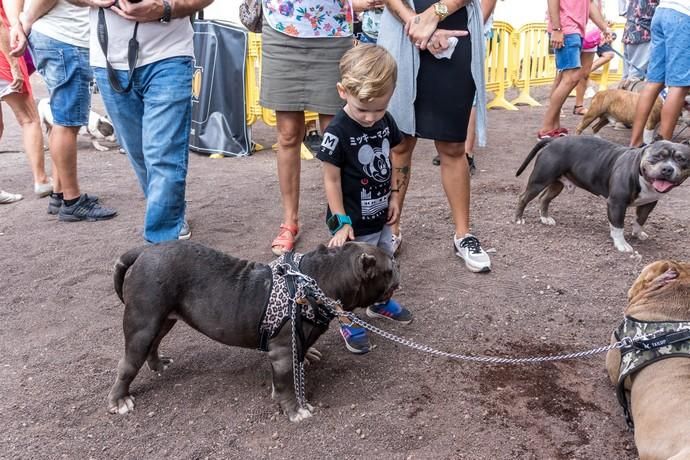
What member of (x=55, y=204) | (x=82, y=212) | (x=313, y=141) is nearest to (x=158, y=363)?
(x=82, y=212)

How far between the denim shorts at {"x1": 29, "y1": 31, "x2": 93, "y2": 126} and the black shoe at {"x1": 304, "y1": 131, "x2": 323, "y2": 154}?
10.6 ft

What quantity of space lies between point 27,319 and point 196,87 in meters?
4.73

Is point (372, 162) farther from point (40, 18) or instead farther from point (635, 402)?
point (40, 18)

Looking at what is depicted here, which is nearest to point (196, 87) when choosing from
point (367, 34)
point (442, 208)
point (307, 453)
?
point (367, 34)

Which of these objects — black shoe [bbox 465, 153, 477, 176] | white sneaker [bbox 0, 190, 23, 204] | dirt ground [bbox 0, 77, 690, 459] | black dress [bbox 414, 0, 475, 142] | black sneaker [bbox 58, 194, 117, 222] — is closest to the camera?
dirt ground [bbox 0, 77, 690, 459]

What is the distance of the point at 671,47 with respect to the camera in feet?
19.2

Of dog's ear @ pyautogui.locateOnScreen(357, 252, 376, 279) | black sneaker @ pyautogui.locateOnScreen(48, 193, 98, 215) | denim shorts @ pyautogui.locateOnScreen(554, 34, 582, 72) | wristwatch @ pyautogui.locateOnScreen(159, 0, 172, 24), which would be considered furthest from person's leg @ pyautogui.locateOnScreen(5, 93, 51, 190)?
denim shorts @ pyautogui.locateOnScreen(554, 34, 582, 72)

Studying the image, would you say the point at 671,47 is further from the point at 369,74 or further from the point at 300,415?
the point at 300,415

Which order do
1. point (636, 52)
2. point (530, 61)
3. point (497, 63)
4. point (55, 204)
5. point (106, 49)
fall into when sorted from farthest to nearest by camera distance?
point (530, 61), point (497, 63), point (636, 52), point (55, 204), point (106, 49)

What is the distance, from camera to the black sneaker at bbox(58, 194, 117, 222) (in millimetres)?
5438

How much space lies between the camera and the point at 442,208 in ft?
18.5

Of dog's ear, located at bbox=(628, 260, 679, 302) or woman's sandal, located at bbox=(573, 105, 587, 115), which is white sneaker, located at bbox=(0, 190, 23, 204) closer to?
dog's ear, located at bbox=(628, 260, 679, 302)

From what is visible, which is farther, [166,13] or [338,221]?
[166,13]

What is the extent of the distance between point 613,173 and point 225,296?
331 cm
